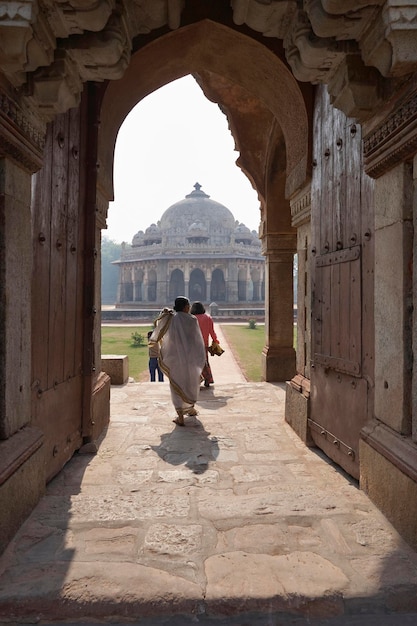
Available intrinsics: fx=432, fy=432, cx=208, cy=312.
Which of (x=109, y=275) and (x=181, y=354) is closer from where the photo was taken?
(x=181, y=354)

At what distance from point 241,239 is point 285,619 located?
4456cm

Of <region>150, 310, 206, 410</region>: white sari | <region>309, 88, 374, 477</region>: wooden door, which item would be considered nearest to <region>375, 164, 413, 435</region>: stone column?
<region>309, 88, 374, 477</region>: wooden door

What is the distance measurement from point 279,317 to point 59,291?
4938 millimetres

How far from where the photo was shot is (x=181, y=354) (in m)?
5.05

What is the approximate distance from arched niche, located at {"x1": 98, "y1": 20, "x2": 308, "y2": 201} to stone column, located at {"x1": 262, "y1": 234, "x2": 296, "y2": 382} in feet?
8.61

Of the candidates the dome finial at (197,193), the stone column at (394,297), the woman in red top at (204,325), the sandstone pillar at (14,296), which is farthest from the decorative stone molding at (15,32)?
the dome finial at (197,193)

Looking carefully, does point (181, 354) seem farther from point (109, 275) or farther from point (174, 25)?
point (109, 275)

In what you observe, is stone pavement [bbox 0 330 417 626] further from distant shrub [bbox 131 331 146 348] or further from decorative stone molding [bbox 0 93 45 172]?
distant shrub [bbox 131 331 146 348]

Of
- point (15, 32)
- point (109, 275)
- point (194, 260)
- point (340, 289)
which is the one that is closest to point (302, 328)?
point (340, 289)

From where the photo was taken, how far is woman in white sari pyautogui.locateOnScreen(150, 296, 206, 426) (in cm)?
493

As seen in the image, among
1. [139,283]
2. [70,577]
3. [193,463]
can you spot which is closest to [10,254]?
[70,577]

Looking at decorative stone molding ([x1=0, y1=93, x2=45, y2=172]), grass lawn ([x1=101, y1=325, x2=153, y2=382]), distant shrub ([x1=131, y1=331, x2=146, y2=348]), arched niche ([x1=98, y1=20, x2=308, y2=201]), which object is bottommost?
grass lawn ([x1=101, y1=325, x2=153, y2=382])

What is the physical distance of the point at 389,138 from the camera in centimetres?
254

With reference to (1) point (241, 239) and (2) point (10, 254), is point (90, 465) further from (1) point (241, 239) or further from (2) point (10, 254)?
(1) point (241, 239)
